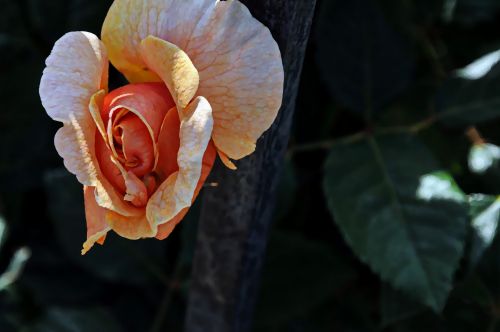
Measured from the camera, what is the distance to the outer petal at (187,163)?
1.16 feet

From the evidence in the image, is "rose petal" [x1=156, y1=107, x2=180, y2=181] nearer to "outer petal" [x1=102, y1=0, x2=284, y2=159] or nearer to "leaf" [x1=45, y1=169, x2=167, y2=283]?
"outer petal" [x1=102, y1=0, x2=284, y2=159]

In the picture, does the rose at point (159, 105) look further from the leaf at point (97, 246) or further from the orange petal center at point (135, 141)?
the leaf at point (97, 246)

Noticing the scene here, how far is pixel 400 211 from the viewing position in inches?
27.2

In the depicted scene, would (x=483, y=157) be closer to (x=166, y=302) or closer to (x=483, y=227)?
(x=483, y=227)

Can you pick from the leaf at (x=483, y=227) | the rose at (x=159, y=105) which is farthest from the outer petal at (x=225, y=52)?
the leaf at (x=483, y=227)

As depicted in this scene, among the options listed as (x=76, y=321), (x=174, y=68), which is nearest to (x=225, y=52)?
(x=174, y=68)

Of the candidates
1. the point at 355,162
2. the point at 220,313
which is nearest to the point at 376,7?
the point at 355,162

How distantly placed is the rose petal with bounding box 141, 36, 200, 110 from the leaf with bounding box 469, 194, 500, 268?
45 cm

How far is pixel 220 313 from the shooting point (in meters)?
0.63

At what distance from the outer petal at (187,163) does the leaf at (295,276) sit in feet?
1.50

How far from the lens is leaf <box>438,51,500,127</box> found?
2.53 ft

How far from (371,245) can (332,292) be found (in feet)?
0.57

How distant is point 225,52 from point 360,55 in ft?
1.42

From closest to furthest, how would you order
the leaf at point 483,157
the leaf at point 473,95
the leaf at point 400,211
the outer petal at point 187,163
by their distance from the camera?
the outer petal at point 187,163
the leaf at point 400,211
the leaf at point 473,95
the leaf at point 483,157
